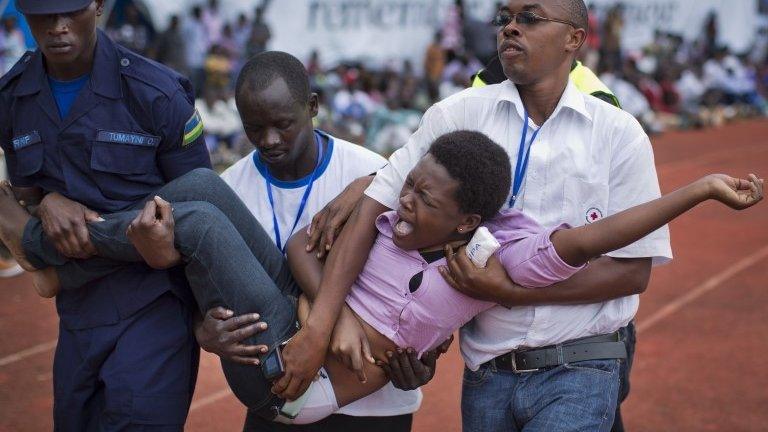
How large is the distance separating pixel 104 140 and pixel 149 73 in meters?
0.29

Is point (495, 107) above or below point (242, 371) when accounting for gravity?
above

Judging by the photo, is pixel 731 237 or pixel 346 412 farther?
pixel 731 237

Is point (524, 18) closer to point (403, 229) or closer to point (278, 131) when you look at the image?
point (403, 229)

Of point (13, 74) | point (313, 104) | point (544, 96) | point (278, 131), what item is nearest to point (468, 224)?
point (544, 96)

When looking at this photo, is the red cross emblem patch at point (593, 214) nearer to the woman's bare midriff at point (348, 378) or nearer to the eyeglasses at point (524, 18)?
the eyeglasses at point (524, 18)

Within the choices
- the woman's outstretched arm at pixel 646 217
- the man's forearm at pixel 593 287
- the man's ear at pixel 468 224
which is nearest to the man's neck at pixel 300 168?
the man's ear at pixel 468 224

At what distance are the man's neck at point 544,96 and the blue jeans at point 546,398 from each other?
2.70ft

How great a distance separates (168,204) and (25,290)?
610 centimetres

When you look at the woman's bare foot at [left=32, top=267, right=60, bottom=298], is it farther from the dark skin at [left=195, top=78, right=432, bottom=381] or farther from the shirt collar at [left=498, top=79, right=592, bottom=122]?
the shirt collar at [left=498, top=79, right=592, bottom=122]

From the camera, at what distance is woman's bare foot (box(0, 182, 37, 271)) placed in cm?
341

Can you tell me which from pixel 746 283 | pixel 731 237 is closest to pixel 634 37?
pixel 731 237

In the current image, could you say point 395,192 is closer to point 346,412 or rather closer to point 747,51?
point 346,412

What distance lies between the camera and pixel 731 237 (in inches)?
456

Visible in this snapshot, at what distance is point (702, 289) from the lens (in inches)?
368
